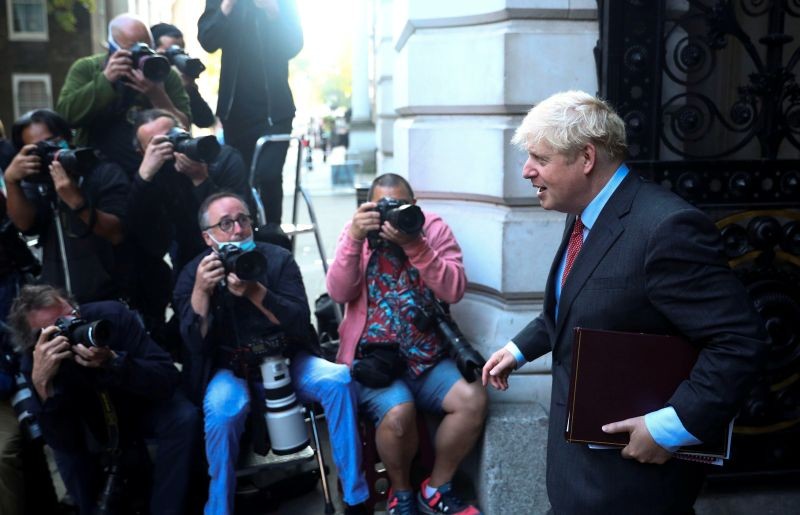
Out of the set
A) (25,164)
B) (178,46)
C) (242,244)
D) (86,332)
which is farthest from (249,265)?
(178,46)

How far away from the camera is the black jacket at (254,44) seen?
5113mm

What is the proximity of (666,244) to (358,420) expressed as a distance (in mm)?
2281

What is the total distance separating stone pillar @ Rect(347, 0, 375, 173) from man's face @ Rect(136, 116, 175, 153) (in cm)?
1508

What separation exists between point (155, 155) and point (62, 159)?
461 millimetres

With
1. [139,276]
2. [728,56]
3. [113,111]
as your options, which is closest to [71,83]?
[113,111]

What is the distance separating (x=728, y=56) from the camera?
13.3ft

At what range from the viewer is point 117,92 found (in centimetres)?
457

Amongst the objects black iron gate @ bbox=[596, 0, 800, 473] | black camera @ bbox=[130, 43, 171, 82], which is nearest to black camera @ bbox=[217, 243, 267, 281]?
black camera @ bbox=[130, 43, 171, 82]

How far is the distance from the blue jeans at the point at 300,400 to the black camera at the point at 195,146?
1093 millimetres

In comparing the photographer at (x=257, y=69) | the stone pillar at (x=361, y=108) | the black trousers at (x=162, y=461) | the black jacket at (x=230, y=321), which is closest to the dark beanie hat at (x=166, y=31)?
the photographer at (x=257, y=69)

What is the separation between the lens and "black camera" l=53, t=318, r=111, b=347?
3406 mm

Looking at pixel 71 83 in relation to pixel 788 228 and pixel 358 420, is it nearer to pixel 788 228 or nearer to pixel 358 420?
pixel 358 420

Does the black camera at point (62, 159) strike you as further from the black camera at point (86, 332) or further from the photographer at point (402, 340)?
the photographer at point (402, 340)

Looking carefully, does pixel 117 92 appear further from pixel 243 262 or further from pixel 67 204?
pixel 243 262
